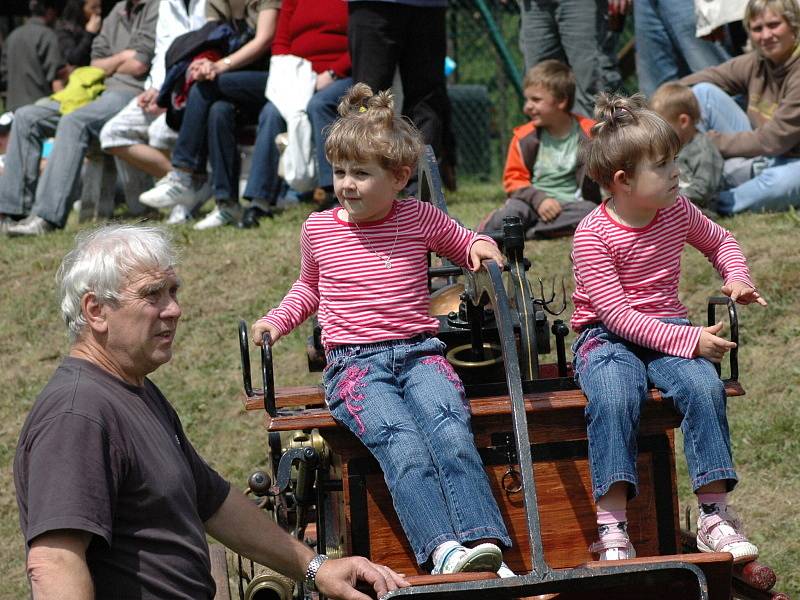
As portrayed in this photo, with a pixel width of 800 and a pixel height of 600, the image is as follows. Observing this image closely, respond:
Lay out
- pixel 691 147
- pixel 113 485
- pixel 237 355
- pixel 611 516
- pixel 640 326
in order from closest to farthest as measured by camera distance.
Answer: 1. pixel 113 485
2. pixel 611 516
3. pixel 640 326
4. pixel 237 355
5. pixel 691 147

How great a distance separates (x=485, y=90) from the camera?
11.9 metres

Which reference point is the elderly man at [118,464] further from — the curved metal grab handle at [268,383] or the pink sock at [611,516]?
the pink sock at [611,516]

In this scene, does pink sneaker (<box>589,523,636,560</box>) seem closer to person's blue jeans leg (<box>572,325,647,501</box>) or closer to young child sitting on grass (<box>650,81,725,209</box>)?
person's blue jeans leg (<box>572,325,647,501</box>)

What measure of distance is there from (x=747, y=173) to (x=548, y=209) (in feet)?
3.62

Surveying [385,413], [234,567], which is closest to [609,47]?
[234,567]

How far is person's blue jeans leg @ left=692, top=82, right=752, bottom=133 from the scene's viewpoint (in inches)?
286

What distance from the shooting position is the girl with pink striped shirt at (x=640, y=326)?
3488mm

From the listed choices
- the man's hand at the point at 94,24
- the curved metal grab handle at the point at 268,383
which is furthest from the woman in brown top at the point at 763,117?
the man's hand at the point at 94,24

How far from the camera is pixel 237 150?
8.36 metres

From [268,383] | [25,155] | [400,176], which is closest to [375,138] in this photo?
[400,176]

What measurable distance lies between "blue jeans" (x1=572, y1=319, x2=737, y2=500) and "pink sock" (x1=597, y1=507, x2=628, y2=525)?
0.18 ft

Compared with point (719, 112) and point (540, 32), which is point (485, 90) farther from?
point (719, 112)

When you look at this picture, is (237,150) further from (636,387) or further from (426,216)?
(636,387)

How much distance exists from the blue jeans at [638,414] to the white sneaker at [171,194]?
17.6ft
